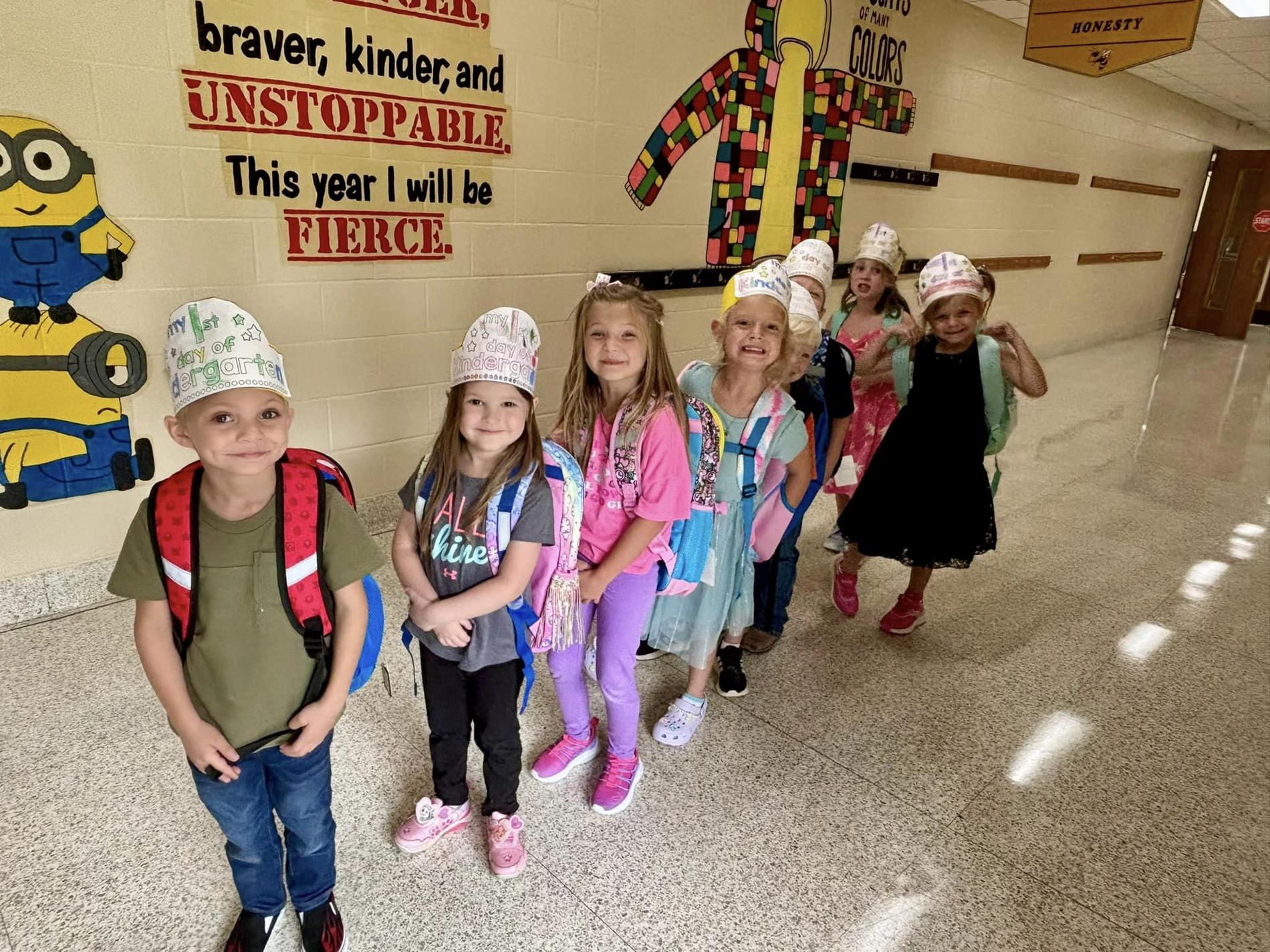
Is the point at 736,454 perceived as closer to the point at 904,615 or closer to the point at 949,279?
the point at 949,279

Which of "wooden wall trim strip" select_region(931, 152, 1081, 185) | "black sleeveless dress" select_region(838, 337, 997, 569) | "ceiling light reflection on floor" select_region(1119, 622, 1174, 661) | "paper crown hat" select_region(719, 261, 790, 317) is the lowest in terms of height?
"ceiling light reflection on floor" select_region(1119, 622, 1174, 661)

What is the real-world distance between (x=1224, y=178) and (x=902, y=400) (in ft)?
32.5

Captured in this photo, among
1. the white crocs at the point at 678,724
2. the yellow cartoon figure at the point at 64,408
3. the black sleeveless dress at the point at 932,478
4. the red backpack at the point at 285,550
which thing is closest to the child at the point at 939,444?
the black sleeveless dress at the point at 932,478

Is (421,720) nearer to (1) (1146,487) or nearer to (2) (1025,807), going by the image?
(2) (1025,807)

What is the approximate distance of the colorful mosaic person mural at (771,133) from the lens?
11.8 feet

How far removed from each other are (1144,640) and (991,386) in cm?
112

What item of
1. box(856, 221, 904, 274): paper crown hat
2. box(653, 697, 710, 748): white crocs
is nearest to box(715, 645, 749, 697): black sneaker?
box(653, 697, 710, 748): white crocs

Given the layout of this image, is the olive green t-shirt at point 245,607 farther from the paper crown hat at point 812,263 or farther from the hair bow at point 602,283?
the paper crown hat at point 812,263

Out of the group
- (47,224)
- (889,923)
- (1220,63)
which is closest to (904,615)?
(889,923)

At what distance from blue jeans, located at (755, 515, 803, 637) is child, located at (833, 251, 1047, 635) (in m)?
0.31

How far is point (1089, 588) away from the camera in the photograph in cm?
294

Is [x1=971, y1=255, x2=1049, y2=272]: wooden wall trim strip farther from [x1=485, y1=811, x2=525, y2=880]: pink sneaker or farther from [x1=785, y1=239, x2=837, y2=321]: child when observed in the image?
[x1=485, y1=811, x2=525, y2=880]: pink sneaker

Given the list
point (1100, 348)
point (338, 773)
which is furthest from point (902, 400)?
point (1100, 348)

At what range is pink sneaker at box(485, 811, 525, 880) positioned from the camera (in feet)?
5.06
